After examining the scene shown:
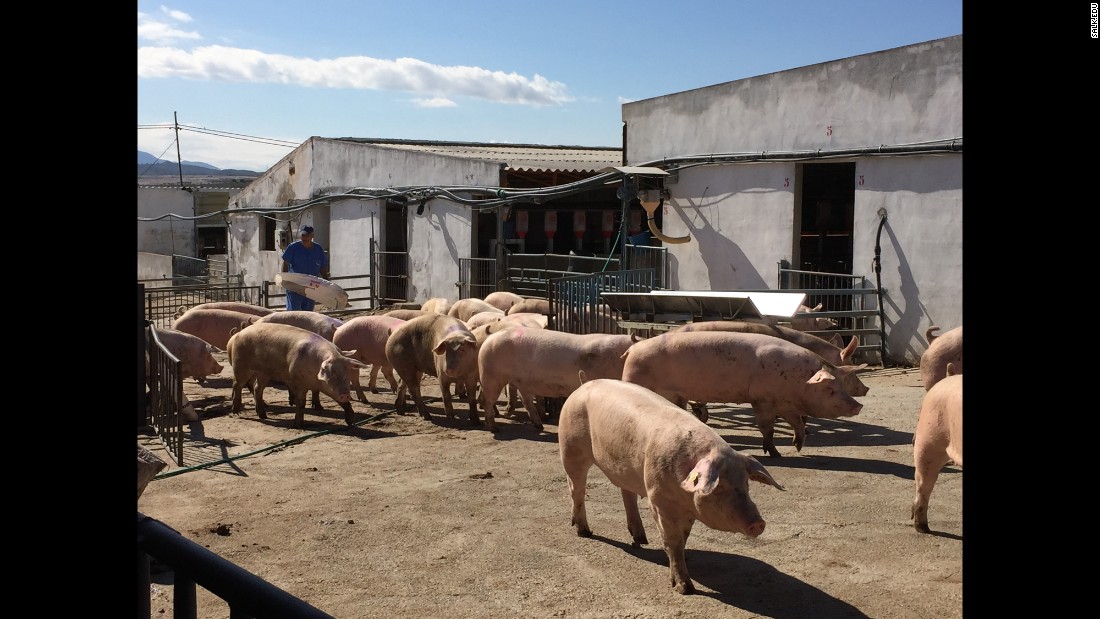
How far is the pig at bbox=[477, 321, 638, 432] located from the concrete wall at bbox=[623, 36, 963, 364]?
16.6ft

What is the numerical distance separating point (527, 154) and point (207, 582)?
20.6m

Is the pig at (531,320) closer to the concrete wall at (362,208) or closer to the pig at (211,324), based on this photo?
the pig at (211,324)

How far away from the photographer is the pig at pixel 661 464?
4.60 m

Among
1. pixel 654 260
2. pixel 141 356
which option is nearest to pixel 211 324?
pixel 141 356

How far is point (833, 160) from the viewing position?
44.3 feet

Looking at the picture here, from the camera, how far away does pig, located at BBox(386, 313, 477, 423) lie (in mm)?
9672

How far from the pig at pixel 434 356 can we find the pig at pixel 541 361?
1.35ft

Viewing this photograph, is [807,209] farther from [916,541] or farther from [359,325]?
[916,541]

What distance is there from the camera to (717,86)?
1505 centimetres

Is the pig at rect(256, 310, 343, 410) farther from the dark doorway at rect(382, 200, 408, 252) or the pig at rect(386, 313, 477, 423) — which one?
the dark doorway at rect(382, 200, 408, 252)

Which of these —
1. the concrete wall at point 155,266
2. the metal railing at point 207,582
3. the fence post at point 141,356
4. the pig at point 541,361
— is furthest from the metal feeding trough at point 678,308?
the concrete wall at point 155,266

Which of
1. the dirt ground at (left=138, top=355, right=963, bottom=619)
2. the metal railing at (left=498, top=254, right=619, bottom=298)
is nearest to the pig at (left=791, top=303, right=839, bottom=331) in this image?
the dirt ground at (left=138, top=355, right=963, bottom=619)
